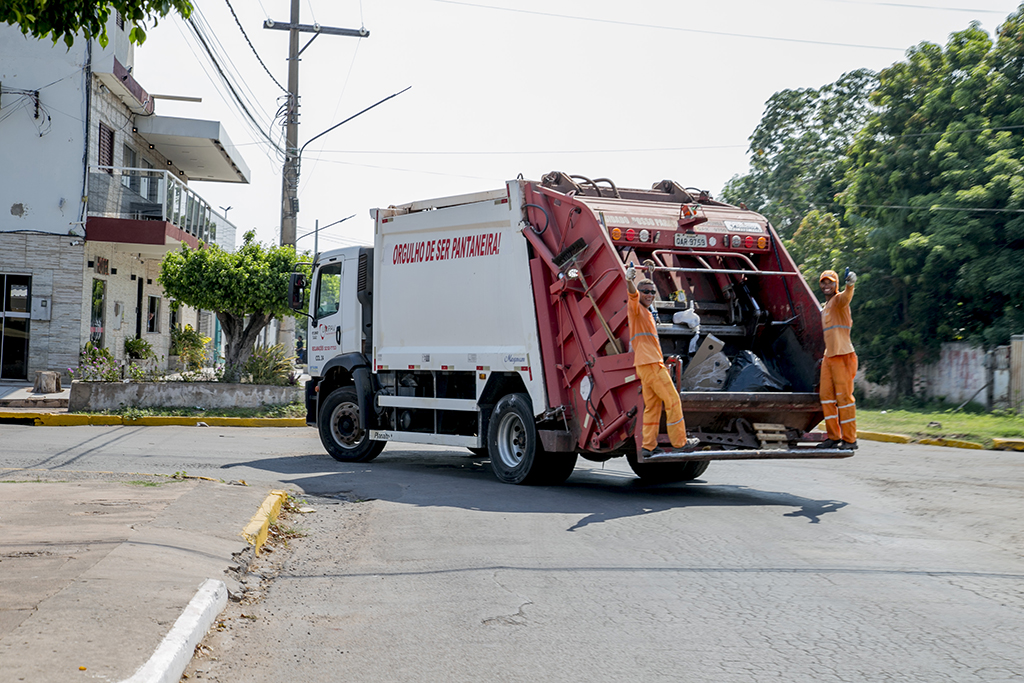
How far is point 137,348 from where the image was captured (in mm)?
25047

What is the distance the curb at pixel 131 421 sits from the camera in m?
16.8

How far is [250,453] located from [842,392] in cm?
747

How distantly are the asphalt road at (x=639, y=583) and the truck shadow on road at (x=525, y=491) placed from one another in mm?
47

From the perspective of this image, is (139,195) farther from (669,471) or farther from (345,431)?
(669,471)

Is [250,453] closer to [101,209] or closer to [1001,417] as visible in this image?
[101,209]

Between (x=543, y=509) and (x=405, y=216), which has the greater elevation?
(x=405, y=216)

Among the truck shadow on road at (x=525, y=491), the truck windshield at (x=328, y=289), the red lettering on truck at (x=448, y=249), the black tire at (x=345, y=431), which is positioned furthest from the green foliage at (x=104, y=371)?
the red lettering on truck at (x=448, y=249)

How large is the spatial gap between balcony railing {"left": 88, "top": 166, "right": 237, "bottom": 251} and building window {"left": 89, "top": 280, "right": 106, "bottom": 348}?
1.79 m

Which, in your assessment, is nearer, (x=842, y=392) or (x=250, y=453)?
(x=842, y=392)

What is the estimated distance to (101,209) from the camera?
71.6ft

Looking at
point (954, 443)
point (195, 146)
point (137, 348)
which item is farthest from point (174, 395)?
point (954, 443)

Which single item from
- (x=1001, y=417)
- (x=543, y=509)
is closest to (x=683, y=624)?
(x=543, y=509)

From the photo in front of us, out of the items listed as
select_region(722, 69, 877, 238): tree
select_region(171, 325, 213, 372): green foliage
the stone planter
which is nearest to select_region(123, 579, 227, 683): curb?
the stone planter

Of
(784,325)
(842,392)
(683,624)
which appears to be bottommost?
(683,624)
